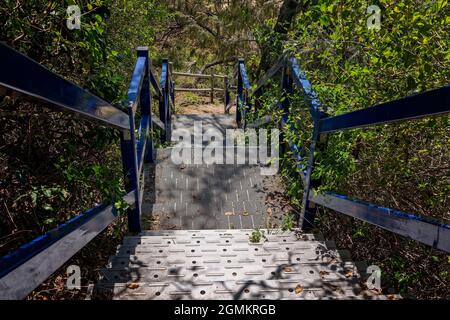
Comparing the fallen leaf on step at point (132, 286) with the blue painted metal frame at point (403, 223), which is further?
the fallen leaf on step at point (132, 286)

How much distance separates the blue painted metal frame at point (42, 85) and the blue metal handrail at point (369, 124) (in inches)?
53.0

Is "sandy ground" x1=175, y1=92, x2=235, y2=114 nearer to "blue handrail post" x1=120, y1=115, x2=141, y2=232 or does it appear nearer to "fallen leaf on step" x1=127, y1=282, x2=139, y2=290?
"blue handrail post" x1=120, y1=115, x2=141, y2=232

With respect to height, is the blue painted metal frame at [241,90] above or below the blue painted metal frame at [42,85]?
above

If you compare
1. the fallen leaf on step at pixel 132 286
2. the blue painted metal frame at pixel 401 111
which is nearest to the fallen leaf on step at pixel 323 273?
the blue painted metal frame at pixel 401 111

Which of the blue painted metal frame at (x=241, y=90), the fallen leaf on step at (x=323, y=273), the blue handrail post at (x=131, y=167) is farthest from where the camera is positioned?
the blue painted metal frame at (x=241, y=90)

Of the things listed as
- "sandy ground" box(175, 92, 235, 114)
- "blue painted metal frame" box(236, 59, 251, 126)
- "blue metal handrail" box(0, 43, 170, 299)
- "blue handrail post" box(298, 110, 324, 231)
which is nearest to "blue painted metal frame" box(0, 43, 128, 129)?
"blue metal handrail" box(0, 43, 170, 299)

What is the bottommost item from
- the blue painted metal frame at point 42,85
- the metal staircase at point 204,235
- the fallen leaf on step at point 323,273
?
the fallen leaf on step at point 323,273

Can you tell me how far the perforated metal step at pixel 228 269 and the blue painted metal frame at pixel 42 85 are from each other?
0.96m

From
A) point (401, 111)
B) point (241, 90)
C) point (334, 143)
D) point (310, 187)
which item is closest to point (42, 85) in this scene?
point (401, 111)

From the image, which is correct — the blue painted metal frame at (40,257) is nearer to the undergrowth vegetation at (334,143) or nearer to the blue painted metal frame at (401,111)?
the undergrowth vegetation at (334,143)

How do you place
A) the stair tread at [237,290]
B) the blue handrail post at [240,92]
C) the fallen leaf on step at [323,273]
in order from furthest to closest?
the blue handrail post at [240,92], the fallen leaf on step at [323,273], the stair tread at [237,290]

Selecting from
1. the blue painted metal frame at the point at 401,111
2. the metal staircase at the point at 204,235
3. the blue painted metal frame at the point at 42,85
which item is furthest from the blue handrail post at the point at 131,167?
the blue painted metal frame at the point at 401,111

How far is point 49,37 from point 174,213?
1924mm

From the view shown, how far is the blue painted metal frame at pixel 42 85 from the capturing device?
1075 millimetres
